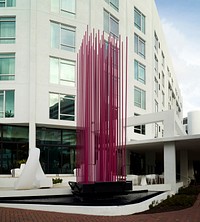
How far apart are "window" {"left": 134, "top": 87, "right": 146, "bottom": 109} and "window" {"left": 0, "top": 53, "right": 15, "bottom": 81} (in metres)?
13.1

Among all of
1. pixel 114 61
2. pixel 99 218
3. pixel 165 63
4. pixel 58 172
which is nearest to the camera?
pixel 99 218

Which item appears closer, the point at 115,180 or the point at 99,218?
the point at 99,218

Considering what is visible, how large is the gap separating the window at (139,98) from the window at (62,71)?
8.94 m

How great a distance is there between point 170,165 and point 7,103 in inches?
481

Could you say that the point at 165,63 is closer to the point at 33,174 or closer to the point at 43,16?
the point at 43,16

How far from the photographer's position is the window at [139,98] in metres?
35.4

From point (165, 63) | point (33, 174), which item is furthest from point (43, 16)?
point (165, 63)

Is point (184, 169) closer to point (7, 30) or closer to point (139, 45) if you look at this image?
point (139, 45)

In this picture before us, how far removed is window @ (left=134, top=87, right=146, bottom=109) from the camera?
3538 centimetres

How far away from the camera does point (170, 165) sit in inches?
902

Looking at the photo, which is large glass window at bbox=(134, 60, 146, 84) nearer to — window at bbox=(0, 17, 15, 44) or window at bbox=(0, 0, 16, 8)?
window at bbox=(0, 17, 15, 44)

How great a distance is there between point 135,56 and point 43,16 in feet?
38.1

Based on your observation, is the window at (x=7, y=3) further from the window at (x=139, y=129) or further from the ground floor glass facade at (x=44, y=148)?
the window at (x=139, y=129)

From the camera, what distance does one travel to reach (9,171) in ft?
87.3
